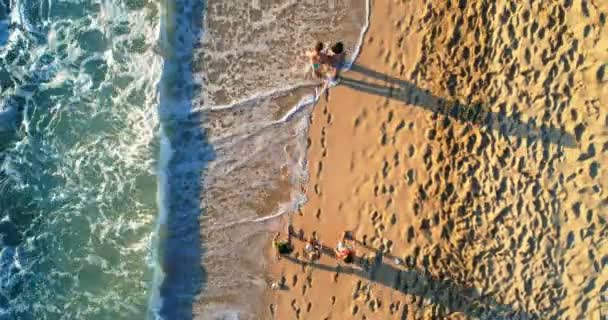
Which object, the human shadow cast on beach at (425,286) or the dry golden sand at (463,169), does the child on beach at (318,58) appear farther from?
the human shadow cast on beach at (425,286)

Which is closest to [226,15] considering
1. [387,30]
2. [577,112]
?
[387,30]

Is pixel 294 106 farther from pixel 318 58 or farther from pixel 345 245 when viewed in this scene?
pixel 345 245

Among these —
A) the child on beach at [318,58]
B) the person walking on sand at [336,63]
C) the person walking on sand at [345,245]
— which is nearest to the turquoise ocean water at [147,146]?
the child on beach at [318,58]

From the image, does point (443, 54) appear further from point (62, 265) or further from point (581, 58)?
point (62, 265)

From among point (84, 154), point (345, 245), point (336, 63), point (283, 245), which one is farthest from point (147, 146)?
point (345, 245)

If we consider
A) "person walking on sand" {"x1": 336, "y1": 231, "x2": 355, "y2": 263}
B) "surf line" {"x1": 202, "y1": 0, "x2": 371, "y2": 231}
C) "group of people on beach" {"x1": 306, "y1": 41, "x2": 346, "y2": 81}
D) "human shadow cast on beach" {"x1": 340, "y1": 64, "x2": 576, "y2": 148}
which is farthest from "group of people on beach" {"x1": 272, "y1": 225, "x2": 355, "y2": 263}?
"group of people on beach" {"x1": 306, "y1": 41, "x2": 346, "y2": 81}

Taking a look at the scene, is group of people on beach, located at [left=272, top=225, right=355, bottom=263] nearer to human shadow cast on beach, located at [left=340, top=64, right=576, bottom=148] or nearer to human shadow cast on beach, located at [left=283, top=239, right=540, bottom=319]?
human shadow cast on beach, located at [left=283, top=239, right=540, bottom=319]
